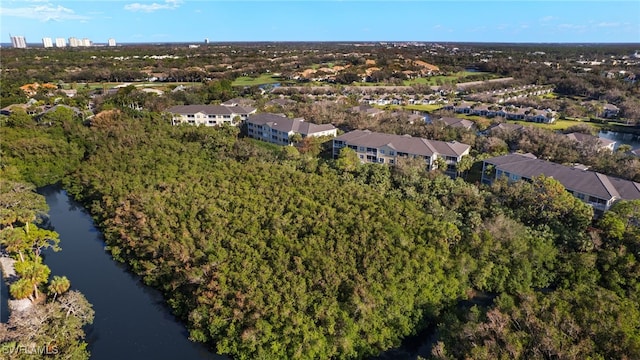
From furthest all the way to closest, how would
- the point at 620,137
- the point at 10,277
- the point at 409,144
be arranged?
the point at 620,137 < the point at 409,144 < the point at 10,277

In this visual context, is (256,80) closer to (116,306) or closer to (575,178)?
(575,178)

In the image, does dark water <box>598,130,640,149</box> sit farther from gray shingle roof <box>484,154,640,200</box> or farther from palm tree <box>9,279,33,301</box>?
palm tree <box>9,279,33,301</box>

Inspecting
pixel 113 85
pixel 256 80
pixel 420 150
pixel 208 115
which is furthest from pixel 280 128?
pixel 113 85

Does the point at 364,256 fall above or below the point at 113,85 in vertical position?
below

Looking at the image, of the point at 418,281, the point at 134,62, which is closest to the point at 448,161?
the point at 418,281

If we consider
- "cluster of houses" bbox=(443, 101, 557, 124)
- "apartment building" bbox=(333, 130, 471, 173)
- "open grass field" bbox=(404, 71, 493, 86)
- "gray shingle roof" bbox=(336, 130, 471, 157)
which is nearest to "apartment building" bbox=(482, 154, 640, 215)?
"apartment building" bbox=(333, 130, 471, 173)

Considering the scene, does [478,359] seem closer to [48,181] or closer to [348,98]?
[48,181]

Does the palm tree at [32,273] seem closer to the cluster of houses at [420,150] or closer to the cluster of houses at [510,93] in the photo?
the cluster of houses at [420,150]
